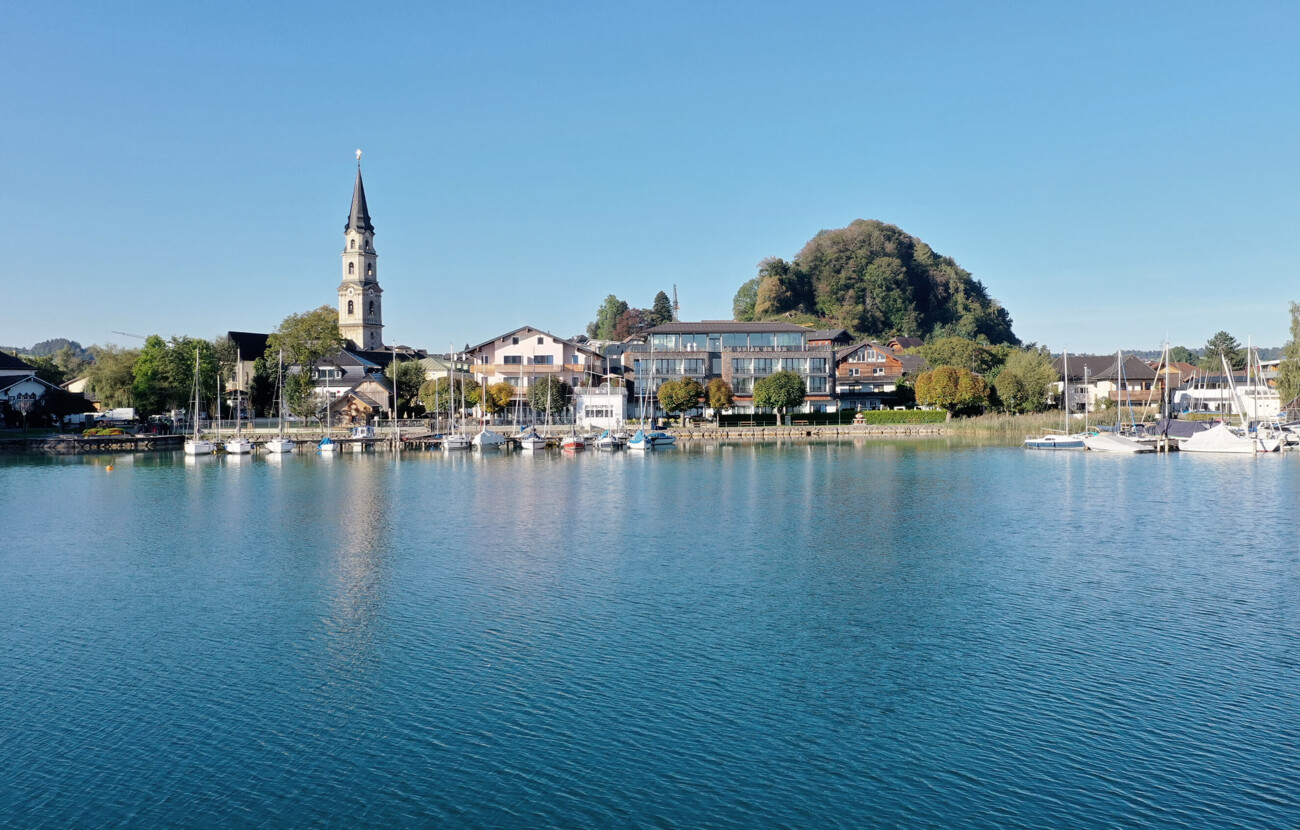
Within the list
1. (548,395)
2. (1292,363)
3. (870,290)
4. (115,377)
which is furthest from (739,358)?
(115,377)

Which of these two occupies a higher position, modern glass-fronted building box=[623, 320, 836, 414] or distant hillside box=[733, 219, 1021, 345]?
distant hillside box=[733, 219, 1021, 345]

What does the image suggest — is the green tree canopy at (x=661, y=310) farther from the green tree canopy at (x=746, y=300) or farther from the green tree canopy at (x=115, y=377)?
the green tree canopy at (x=115, y=377)

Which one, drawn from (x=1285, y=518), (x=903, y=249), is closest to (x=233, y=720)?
(x=1285, y=518)

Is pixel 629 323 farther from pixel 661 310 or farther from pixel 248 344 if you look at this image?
pixel 248 344

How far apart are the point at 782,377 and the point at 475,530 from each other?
5260 cm

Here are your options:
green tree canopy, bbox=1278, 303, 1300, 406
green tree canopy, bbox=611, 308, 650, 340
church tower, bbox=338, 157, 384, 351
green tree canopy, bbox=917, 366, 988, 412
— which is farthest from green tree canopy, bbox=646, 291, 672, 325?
green tree canopy, bbox=1278, 303, 1300, 406

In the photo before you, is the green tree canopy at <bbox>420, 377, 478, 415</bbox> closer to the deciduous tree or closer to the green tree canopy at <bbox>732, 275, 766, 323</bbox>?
the deciduous tree

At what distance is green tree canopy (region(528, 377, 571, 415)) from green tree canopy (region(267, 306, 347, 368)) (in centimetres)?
2045

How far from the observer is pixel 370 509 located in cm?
3728

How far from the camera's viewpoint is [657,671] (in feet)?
53.5

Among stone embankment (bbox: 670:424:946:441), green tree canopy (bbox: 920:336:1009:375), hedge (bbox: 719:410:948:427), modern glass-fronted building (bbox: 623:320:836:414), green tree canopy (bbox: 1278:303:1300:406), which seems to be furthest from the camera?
green tree canopy (bbox: 920:336:1009:375)

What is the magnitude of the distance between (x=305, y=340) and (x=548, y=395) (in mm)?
24321

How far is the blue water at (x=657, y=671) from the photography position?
11781 mm

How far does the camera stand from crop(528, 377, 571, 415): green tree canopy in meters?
80.6
